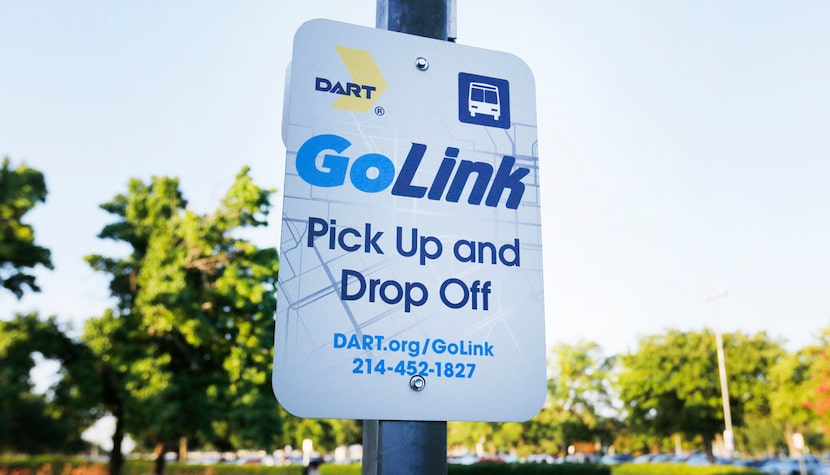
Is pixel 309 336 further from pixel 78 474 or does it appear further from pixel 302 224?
pixel 78 474

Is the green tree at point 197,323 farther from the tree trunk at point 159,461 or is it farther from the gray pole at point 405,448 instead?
the gray pole at point 405,448

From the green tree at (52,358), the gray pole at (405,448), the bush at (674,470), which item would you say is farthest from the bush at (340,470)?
the gray pole at (405,448)

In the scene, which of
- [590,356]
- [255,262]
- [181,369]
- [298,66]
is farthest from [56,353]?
[590,356]

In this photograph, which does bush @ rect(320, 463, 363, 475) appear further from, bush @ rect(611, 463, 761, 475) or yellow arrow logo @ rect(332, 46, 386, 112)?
yellow arrow logo @ rect(332, 46, 386, 112)

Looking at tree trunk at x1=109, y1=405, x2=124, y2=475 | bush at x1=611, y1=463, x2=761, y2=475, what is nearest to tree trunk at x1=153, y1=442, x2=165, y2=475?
A: tree trunk at x1=109, y1=405, x2=124, y2=475

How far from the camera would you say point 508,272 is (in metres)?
1.58

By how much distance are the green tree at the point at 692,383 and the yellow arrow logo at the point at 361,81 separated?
132ft

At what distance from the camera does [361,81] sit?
1609 mm

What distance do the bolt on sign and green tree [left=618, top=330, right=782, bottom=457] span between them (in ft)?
131

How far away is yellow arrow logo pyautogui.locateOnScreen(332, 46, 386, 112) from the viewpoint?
62.1 inches

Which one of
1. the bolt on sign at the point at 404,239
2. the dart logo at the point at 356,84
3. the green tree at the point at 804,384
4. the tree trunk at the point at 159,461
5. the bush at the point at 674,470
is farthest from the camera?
the bush at the point at 674,470

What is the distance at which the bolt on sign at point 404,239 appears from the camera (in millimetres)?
1438

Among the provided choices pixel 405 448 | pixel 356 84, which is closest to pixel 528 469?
pixel 405 448

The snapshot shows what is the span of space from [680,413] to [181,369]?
3049cm
